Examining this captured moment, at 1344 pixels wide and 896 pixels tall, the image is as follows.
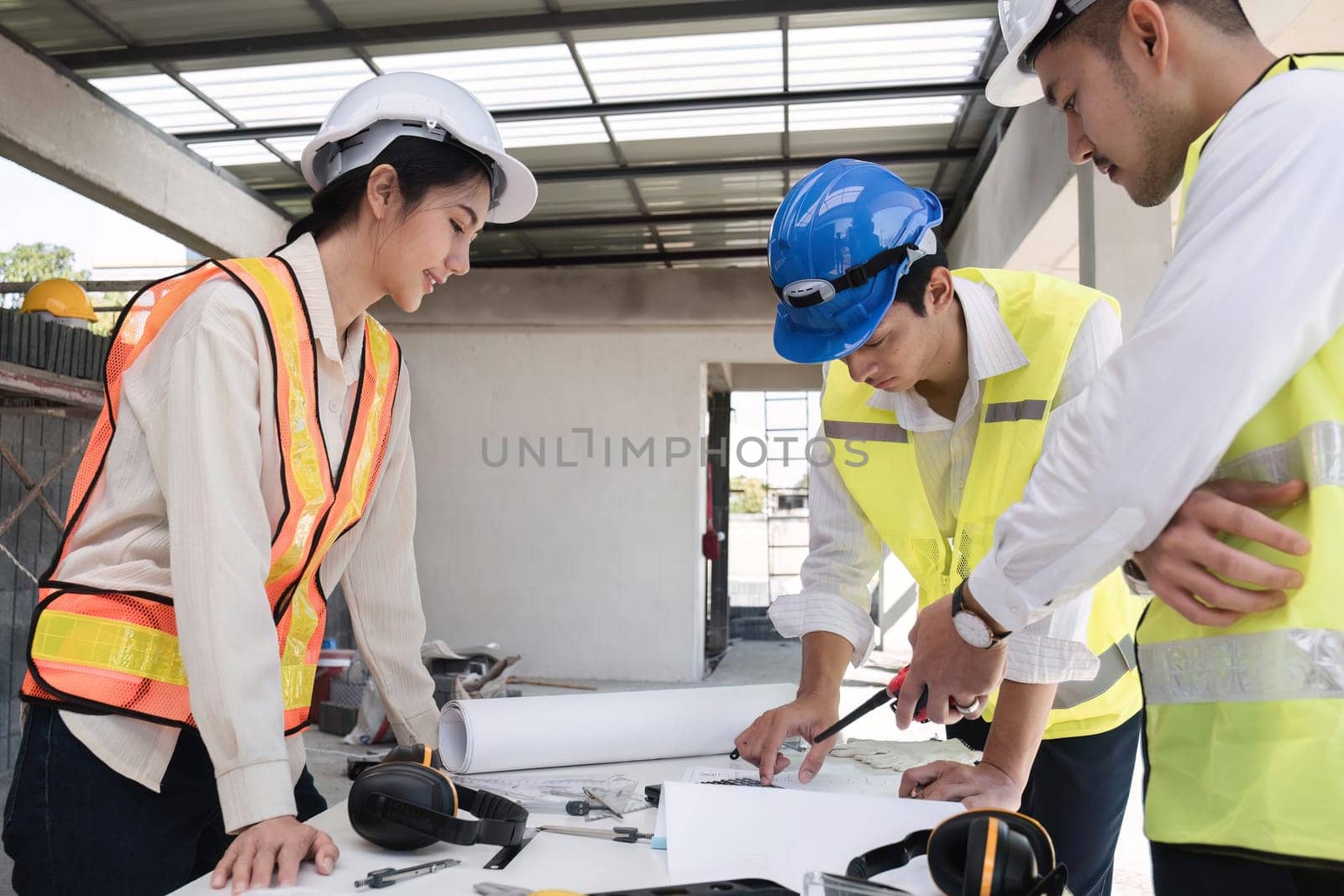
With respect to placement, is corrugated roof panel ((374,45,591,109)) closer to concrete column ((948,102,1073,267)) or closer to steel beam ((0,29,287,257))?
steel beam ((0,29,287,257))

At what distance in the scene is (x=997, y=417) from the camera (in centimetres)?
155

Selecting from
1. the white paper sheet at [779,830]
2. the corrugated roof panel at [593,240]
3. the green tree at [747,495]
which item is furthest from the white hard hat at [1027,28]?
the green tree at [747,495]

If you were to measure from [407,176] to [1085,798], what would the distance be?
55.3 inches

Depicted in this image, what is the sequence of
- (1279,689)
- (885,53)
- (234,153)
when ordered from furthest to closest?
(234,153) < (885,53) < (1279,689)

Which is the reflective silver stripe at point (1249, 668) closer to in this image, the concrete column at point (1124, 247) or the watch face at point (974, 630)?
the watch face at point (974, 630)

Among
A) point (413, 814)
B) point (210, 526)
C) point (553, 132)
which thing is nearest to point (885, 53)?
point (553, 132)

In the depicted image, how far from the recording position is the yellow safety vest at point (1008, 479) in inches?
59.5

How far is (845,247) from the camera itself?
59.0 inches

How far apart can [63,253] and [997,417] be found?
13.1 m

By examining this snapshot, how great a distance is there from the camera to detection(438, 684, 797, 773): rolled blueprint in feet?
4.92

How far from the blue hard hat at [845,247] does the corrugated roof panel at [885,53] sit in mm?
4367

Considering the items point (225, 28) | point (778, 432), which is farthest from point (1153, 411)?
point (778, 432)

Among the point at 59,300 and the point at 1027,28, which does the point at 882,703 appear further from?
the point at 59,300

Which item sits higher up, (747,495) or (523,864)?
(747,495)
